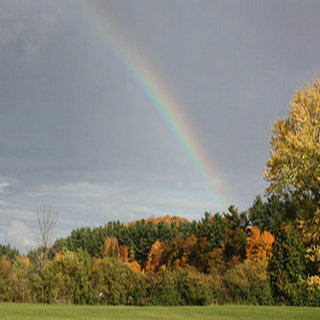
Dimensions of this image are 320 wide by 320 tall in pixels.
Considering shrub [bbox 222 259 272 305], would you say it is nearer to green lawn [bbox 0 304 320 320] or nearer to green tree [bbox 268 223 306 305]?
green tree [bbox 268 223 306 305]

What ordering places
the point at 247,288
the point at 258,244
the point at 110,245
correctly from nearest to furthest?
the point at 247,288 < the point at 258,244 < the point at 110,245

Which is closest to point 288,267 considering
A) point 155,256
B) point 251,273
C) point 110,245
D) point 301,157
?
point 251,273

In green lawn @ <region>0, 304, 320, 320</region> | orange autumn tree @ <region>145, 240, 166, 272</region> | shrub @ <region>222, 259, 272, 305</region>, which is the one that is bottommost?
green lawn @ <region>0, 304, 320, 320</region>

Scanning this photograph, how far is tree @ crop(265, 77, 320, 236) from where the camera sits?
2014 centimetres

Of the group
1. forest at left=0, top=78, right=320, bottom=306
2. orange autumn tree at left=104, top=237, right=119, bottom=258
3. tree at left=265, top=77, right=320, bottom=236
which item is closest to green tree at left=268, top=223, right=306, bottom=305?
forest at left=0, top=78, right=320, bottom=306

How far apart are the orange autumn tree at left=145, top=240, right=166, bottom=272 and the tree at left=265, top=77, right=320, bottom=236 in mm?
43954

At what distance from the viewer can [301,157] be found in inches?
797

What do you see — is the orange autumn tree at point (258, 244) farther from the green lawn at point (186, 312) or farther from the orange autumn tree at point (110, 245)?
the green lawn at point (186, 312)

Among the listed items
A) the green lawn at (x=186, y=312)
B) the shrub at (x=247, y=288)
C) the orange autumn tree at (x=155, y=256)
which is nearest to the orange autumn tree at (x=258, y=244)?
the orange autumn tree at (x=155, y=256)

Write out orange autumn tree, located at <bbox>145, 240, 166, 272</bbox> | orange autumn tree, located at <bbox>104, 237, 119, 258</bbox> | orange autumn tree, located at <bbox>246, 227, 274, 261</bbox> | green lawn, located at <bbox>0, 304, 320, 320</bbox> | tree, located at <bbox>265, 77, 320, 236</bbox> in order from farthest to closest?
1. orange autumn tree, located at <bbox>145, 240, 166, 272</bbox>
2. orange autumn tree, located at <bbox>104, 237, 119, 258</bbox>
3. orange autumn tree, located at <bbox>246, 227, 274, 261</bbox>
4. tree, located at <bbox>265, 77, 320, 236</bbox>
5. green lawn, located at <bbox>0, 304, 320, 320</bbox>

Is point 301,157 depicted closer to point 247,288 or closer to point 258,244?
point 247,288

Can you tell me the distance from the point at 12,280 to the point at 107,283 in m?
4.92

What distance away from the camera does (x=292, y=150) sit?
68.0ft

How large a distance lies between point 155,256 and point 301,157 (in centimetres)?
Result: 4780
